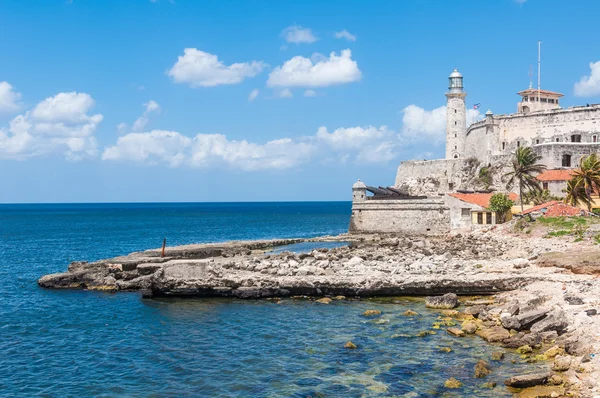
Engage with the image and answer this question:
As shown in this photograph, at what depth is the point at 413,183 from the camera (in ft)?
233

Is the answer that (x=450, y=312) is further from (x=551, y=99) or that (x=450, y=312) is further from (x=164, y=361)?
(x=551, y=99)

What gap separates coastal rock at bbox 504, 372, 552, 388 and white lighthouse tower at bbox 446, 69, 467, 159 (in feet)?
189

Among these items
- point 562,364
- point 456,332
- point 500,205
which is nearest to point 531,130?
point 500,205

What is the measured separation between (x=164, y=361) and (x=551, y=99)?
6673 cm

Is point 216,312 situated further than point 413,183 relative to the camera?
No

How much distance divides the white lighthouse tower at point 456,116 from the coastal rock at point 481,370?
186 ft

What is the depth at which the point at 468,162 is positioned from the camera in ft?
216

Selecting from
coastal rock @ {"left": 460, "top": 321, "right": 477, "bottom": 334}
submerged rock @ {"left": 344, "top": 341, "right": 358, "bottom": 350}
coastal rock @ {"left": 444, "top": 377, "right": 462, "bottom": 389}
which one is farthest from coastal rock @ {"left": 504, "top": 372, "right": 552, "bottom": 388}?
submerged rock @ {"left": 344, "top": 341, "right": 358, "bottom": 350}

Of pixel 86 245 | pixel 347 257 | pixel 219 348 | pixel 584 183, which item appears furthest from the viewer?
pixel 86 245

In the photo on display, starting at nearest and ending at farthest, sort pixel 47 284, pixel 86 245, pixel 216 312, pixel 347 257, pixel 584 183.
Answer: pixel 216 312
pixel 47 284
pixel 347 257
pixel 584 183
pixel 86 245

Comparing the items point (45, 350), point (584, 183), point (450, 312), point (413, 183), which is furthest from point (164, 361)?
point (413, 183)

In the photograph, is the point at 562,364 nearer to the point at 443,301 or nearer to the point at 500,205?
the point at 443,301

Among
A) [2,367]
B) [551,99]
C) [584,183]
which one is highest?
[551,99]

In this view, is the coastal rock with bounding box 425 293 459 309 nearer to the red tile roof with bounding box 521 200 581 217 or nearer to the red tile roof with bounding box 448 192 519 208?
the red tile roof with bounding box 521 200 581 217
